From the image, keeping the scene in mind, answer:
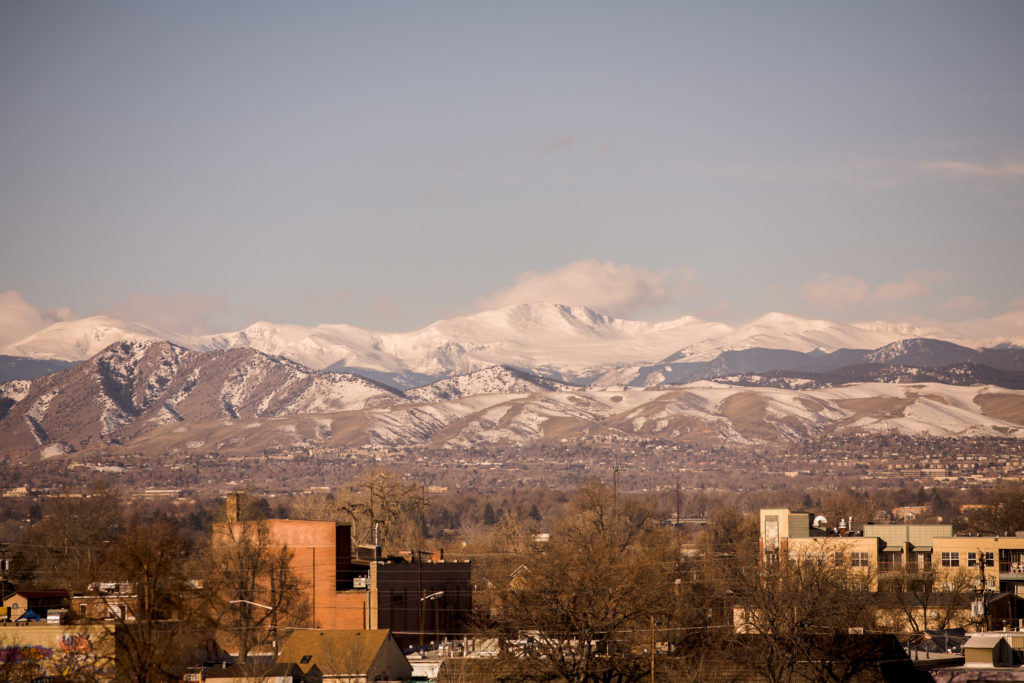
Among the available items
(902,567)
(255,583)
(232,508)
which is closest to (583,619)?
(255,583)

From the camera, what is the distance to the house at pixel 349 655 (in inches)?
3258

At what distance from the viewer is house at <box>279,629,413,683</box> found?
82750 millimetres

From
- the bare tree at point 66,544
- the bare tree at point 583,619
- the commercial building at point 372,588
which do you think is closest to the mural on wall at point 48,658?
the bare tree at point 583,619

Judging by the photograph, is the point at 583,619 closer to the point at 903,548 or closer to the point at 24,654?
the point at 24,654

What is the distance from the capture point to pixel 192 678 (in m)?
78.1

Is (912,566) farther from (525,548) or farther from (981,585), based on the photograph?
(525,548)

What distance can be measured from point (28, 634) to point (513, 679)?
88.1 ft

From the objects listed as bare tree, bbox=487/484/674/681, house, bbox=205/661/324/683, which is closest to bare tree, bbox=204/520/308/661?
bare tree, bbox=487/484/674/681

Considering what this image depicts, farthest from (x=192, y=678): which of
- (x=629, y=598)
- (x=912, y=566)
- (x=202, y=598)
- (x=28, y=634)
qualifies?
A: (x=912, y=566)

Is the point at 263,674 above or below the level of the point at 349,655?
above

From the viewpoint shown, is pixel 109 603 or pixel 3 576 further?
pixel 3 576

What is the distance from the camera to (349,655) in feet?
278

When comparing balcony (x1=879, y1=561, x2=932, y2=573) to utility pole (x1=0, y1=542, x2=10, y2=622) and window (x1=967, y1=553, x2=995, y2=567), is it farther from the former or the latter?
utility pole (x1=0, y1=542, x2=10, y2=622)

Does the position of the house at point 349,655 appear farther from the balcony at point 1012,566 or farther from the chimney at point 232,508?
the balcony at point 1012,566
